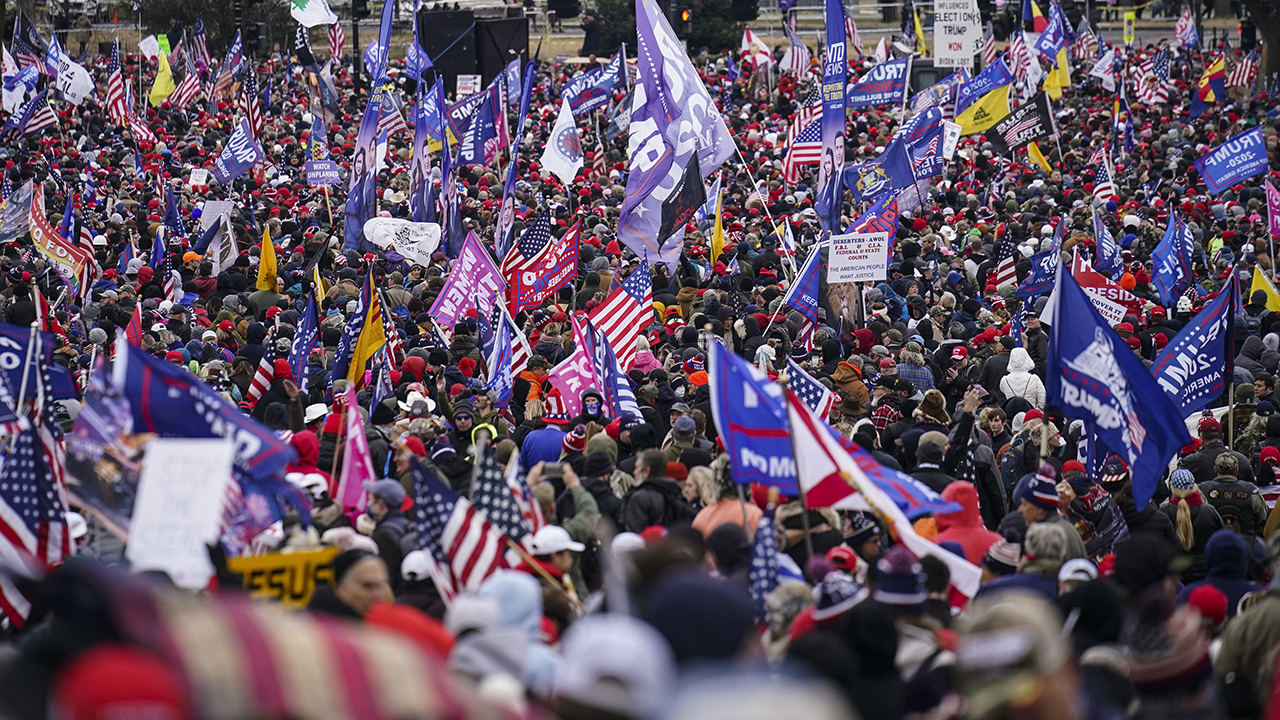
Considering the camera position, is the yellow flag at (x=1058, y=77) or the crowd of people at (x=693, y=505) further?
the yellow flag at (x=1058, y=77)

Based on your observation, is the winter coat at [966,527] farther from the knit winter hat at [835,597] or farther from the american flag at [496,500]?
the american flag at [496,500]

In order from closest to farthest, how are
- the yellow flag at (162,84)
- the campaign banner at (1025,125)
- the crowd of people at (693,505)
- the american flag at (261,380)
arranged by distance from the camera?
1. the crowd of people at (693,505)
2. the american flag at (261,380)
3. the campaign banner at (1025,125)
4. the yellow flag at (162,84)

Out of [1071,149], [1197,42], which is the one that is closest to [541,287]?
[1071,149]

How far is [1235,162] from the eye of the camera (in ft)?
57.6

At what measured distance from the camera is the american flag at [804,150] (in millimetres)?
20500

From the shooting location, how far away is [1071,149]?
28.0 m

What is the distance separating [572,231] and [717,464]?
7.16 m

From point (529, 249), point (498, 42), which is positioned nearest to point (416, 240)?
point (529, 249)

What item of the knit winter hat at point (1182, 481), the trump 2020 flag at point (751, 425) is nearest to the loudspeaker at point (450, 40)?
the knit winter hat at point (1182, 481)

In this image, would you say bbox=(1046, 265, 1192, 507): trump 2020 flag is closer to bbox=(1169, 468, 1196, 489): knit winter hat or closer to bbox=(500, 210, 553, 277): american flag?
bbox=(1169, 468, 1196, 489): knit winter hat

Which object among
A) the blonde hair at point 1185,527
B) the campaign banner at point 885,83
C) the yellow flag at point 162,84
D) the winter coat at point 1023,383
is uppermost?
the yellow flag at point 162,84

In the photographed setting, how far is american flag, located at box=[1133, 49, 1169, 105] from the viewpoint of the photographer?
33.0 meters

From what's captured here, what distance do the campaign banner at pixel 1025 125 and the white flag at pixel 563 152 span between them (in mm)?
7051

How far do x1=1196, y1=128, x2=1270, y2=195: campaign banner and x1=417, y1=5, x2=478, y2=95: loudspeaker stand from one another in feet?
74.1
